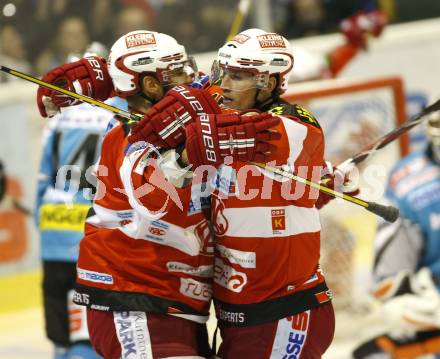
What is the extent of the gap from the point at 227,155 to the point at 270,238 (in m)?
0.46

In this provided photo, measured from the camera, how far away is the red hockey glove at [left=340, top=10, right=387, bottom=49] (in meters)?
6.66

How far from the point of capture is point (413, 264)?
4434 mm

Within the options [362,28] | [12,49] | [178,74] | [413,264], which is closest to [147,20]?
[12,49]

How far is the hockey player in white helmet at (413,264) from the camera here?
14.3ft

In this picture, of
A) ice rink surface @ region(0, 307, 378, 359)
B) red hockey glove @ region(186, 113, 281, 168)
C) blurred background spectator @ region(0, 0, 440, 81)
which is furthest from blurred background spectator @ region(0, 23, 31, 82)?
red hockey glove @ region(186, 113, 281, 168)

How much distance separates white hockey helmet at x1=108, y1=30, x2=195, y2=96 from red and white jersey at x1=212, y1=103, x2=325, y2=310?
14.7 inches

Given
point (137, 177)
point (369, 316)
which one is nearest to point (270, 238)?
point (137, 177)

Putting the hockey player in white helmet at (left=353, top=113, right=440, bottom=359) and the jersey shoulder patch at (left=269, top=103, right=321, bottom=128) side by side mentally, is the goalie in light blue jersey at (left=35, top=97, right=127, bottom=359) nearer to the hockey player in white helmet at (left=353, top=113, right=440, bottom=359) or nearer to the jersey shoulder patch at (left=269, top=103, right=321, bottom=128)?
the hockey player in white helmet at (left=353, top=113, right=440, bottom=359)

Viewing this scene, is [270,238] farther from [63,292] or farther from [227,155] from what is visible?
[63,292]

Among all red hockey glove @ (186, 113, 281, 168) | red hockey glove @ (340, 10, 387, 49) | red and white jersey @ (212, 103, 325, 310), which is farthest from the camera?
red hockey glove @ (340, 10, 387, 49)

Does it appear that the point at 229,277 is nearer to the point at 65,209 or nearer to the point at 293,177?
the point at 293,177

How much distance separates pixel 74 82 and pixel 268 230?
2.68 ft

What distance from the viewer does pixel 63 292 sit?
4754mm

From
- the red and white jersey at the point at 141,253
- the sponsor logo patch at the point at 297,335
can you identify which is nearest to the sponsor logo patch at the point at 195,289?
the red and white jersey at the point at 141,253
